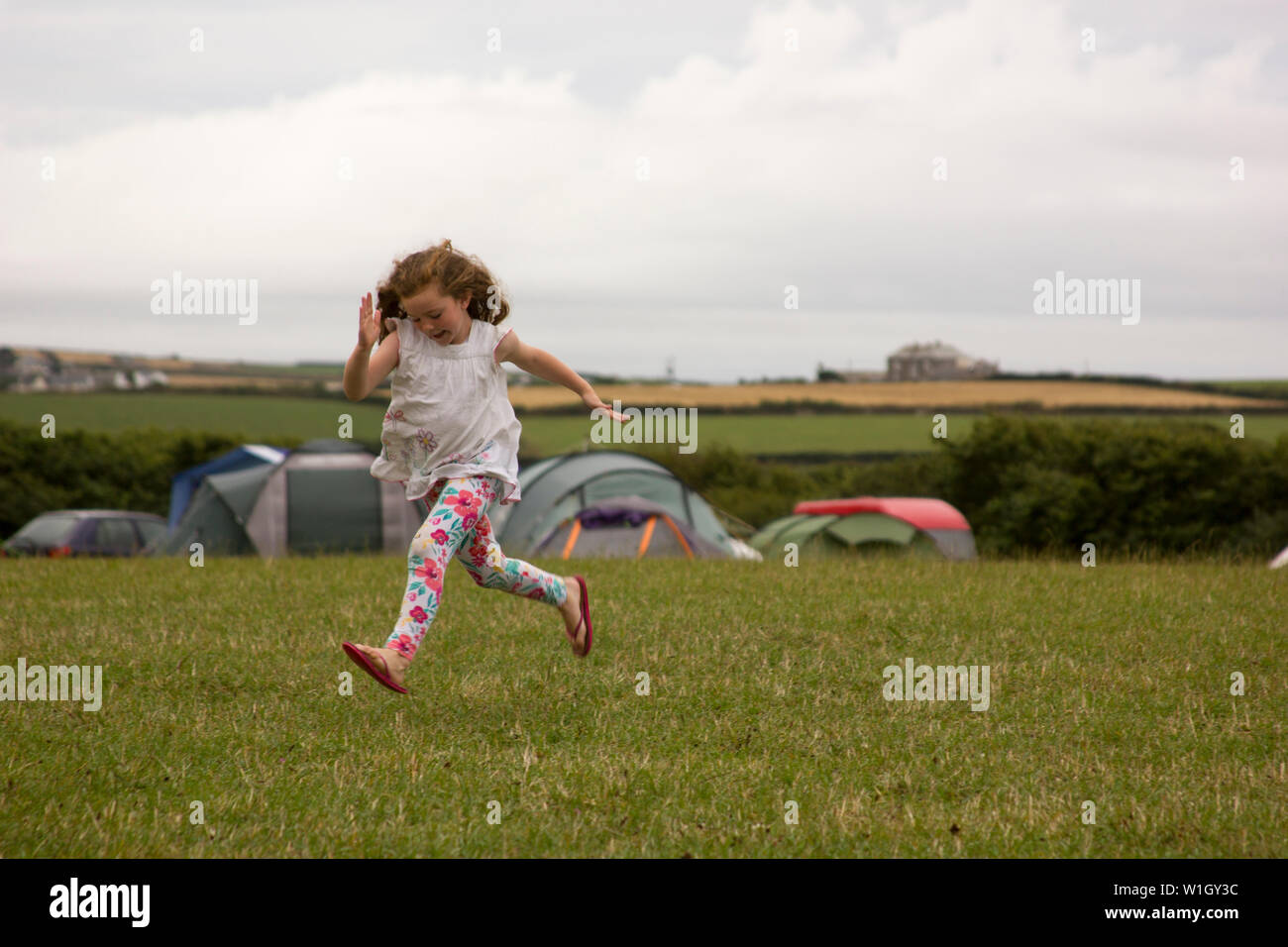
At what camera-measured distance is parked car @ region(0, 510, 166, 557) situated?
27.8 metres

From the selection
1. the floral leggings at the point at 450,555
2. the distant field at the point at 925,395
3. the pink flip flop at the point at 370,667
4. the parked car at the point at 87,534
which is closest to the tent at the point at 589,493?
the floral leggings at the point at 450,555

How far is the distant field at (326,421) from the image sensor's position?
5816 cm

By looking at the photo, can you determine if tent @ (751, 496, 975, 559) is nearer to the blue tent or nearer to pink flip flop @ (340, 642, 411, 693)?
the blue tent

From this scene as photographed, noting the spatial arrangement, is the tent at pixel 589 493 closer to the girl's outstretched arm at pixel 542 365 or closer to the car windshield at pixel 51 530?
the girl's outstretched arm at pixel 542 365

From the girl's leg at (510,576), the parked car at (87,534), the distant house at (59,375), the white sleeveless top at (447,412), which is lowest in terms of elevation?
the parked car at (87,534)

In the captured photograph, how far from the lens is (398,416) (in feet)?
18.8

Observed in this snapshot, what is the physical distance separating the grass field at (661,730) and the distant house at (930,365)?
5775 cm

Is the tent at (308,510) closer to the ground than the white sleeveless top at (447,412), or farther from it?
closer to the ground

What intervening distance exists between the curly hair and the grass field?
1.87 meters

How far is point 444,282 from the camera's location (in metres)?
5.53

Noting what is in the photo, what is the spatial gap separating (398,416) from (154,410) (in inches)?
2590

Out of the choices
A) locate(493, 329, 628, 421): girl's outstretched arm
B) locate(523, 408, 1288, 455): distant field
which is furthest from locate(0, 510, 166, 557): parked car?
locate(493, 329, 628, 421): girl's outstretched arm
